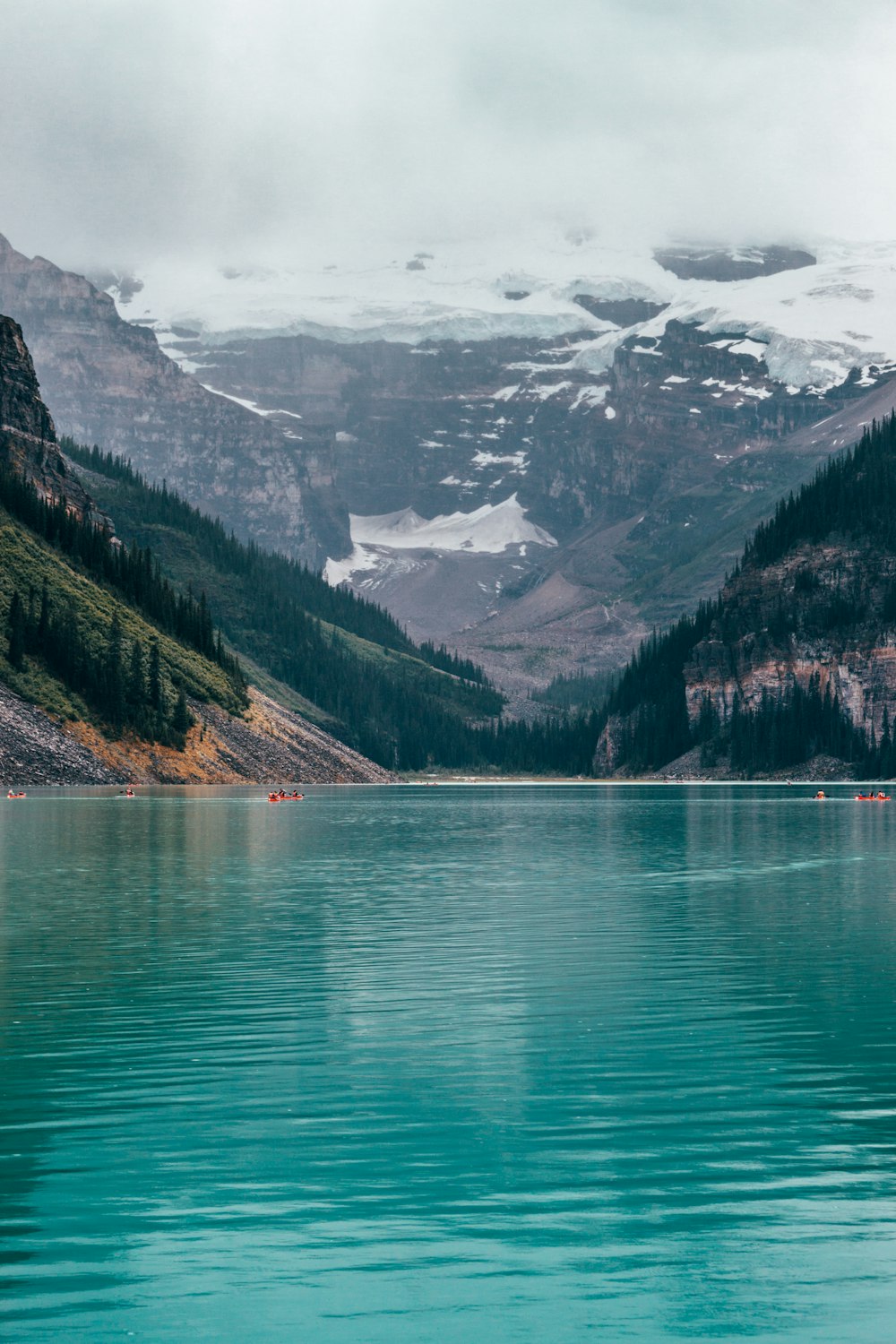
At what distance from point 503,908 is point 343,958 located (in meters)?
19.3

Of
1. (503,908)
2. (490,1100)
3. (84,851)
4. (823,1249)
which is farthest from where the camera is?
(84,851)

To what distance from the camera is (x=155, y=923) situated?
69.3 meters

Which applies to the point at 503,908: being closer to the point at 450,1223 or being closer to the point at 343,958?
the point at 343,958

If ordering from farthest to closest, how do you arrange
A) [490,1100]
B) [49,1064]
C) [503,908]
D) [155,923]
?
[503,908]
[155,923]
[49,1064]
[490,1100]

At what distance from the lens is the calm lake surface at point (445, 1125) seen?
23000 mm

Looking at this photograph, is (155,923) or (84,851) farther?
(84,851)

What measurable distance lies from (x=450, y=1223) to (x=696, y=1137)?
287 inches

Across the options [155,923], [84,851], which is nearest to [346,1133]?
[155,923]

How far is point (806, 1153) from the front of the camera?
3059cm

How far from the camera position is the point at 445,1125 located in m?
32.6

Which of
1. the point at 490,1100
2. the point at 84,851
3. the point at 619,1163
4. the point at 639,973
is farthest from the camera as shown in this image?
the point at 84,851

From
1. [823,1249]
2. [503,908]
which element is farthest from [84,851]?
[823,1249]

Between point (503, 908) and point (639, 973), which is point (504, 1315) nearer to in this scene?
point (639, 973)

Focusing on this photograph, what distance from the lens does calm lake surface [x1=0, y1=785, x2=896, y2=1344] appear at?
23000 mm
